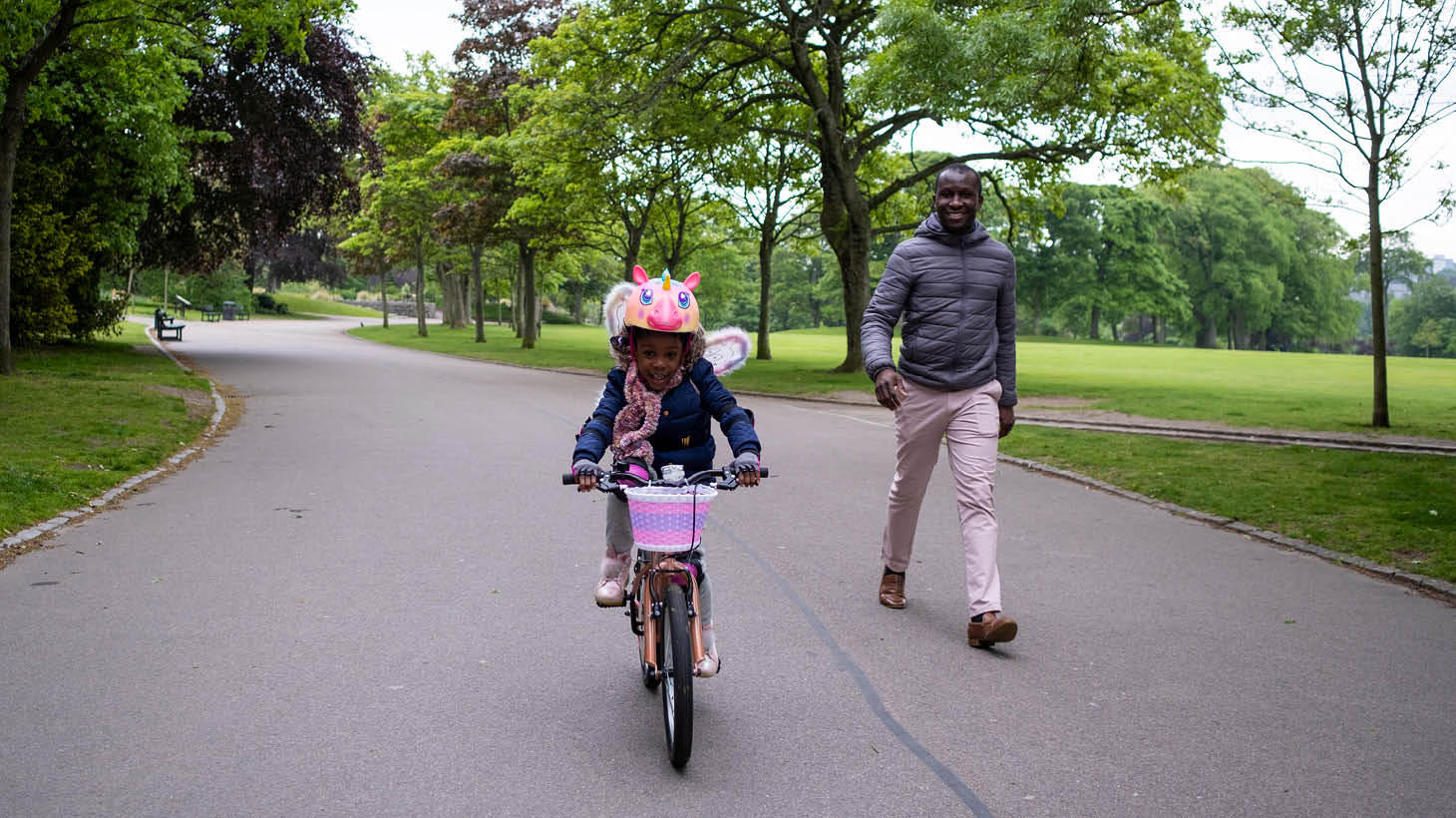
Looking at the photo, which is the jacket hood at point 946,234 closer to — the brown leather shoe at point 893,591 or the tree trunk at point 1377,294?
the brown leather shoe at point 893,591

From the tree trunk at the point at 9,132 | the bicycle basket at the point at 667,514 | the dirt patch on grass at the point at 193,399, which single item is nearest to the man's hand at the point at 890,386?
the bicycle basket at the point at 667,514

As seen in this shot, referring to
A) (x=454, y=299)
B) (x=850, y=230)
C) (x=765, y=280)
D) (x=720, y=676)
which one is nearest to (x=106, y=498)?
(x=720, y=676)

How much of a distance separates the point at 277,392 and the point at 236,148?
9.28 m

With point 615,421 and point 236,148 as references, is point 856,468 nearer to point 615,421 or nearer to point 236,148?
point 615,421

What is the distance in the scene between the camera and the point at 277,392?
19.9 m

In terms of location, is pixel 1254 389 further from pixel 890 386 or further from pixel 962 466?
pixel 890 386

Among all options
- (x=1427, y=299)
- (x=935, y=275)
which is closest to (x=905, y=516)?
(x=935, y=275)

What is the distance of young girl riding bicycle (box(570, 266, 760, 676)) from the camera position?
4.22m

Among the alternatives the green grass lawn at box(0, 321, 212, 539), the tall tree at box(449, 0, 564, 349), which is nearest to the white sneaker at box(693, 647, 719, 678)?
the green grass lawn at box(0, 321, 212, 539)

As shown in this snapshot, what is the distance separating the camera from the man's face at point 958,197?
18.4 ft

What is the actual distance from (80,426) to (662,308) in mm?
10668

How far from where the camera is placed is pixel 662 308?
165 inches

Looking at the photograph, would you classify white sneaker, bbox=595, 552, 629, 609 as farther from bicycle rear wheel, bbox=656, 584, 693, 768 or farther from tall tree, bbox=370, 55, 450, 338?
tall tree, bbox=370, 55, 450, 338

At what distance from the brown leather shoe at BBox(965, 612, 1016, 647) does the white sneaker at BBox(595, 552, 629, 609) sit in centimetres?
167
